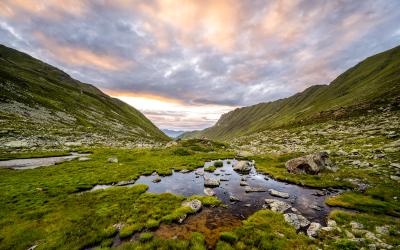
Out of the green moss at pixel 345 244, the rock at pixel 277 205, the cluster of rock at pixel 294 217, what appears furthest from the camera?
the rock at pixel 277 205

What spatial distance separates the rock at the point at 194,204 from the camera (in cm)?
1702

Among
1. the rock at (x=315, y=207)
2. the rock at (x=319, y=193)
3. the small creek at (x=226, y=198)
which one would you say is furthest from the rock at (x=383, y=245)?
the rock at (x=319, y=193)

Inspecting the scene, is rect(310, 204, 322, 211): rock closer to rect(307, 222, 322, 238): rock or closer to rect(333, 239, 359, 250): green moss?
rect(307, 222, 322, 238): rock

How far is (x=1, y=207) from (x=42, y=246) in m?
10.1

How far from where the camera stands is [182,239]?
12.7 metres

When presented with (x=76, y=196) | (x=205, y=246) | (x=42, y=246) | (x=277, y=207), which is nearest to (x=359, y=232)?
(x=277, y=207)

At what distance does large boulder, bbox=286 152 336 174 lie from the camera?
27234 millimetres

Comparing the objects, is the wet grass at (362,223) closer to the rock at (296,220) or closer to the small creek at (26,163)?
the rock at (296,220)

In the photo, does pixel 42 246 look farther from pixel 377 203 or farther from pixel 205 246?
pixel 377 203

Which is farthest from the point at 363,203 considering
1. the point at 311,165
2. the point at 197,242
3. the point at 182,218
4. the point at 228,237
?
the point at 182,218

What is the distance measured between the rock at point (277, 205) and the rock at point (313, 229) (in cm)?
283

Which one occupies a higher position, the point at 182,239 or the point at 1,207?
the point at 1,207

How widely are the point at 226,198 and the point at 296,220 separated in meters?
7.10

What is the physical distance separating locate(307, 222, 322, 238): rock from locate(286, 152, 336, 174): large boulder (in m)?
15.2
